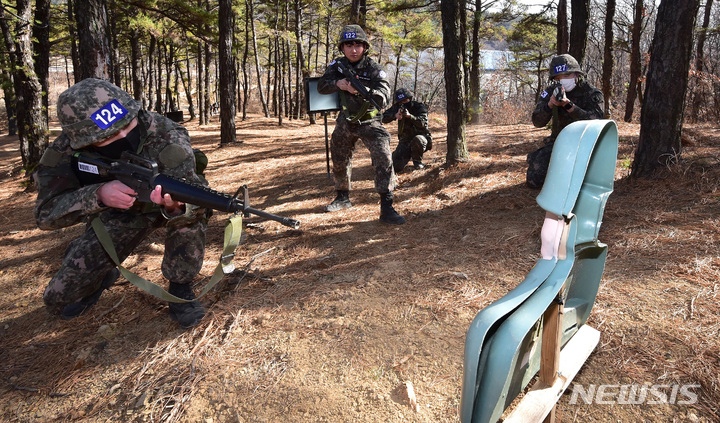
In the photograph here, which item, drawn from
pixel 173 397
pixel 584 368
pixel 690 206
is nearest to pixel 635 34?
pixel 690 206

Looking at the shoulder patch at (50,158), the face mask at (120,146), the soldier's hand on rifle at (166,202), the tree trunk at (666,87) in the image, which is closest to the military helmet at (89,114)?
the face mask at (120,146)

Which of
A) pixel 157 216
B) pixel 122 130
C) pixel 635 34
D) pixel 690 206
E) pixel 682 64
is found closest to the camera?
pixel 122 130

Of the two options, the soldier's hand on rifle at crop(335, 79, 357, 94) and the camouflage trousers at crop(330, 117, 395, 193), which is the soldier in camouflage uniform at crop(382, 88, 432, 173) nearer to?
the camouflage trousers at crop(330, 117, 395, 193)

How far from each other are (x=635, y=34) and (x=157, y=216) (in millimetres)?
16224

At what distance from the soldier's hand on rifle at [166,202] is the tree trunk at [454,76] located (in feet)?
14.2

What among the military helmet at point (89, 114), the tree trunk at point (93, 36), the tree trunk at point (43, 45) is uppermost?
the tree trunk at point (43, 45)

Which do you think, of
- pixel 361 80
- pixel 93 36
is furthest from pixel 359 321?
pixel 93 36

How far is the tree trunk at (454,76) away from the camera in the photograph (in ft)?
19.3

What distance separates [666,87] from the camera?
171 inches

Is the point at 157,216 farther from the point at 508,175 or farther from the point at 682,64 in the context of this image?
the point at 682,64

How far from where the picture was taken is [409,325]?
2570 mm

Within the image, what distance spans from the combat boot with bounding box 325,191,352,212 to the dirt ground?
0.35m

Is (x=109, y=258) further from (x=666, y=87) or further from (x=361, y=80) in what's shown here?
(x=666, y=87)

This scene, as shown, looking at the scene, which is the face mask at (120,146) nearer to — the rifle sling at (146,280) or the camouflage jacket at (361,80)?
the rifle sling at (146,280)
